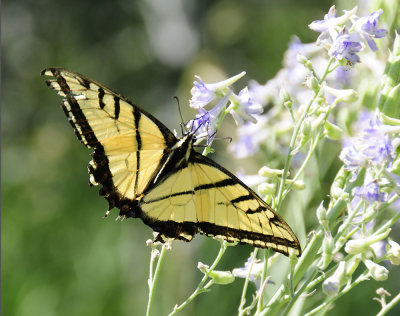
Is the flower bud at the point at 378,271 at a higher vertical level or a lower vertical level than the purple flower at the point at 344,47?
lower

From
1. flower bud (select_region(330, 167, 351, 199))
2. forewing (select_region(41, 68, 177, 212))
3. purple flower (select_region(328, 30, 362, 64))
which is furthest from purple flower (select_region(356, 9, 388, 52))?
forewing (select_region(41, 68, 177, 212))

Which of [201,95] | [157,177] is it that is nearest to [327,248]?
[201,95]

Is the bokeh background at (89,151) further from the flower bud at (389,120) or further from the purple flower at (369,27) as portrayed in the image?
the flower bud at (389,120)

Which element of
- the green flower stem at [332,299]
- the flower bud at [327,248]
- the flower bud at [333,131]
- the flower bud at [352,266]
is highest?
the flower bud at [333,131]

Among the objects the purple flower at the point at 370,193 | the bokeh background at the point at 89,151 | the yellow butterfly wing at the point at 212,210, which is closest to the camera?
the purple flower at the point at 370,193

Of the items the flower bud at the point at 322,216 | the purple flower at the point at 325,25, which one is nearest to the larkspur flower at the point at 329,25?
the purple flower at the point at 325,25

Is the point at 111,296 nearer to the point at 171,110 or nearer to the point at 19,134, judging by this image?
the point at 171,110
